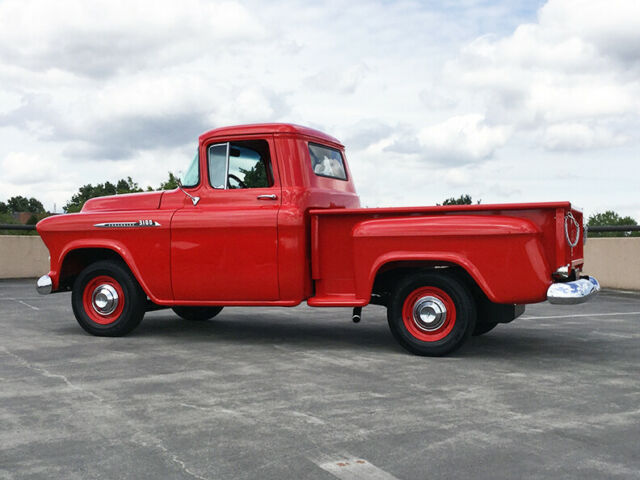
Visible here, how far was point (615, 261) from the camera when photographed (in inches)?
578

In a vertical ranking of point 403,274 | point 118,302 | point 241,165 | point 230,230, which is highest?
point 241,165

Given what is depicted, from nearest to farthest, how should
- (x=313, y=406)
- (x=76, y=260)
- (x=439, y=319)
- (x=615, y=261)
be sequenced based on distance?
(x=313, y=406) < (x=439, y=319) < (x=76, y=260) < (x=615, y=261)

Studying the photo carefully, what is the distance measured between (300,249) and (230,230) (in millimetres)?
776

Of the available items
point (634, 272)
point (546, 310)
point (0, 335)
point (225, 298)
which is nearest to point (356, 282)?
point (225, 298)

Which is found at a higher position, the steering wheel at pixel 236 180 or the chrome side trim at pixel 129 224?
the steering wheel at pixel 236 180

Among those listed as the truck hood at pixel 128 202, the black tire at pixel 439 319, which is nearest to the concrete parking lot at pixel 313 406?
the black tire at pixel 439 319

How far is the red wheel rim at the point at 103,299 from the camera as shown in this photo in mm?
8023

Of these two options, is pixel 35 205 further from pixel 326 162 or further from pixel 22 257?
pixel 326 162

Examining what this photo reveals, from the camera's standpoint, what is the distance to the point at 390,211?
22.0 ft

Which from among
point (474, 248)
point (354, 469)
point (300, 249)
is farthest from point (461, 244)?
point (354, 469)

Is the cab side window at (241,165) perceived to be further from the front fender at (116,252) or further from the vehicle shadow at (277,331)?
the vehicle shadow at (277,331)

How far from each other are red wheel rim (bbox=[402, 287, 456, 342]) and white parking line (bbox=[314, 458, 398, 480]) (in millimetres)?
3114

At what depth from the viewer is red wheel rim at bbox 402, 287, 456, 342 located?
6684 mm

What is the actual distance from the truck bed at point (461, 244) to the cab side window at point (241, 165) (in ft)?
2.84
